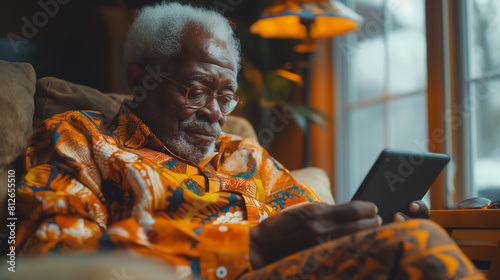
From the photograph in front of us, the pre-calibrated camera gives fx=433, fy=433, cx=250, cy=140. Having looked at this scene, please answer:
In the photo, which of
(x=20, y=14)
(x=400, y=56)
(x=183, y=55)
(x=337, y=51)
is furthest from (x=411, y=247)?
(x=337, y=51)

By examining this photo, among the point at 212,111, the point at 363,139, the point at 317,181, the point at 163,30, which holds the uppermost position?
the point at 163,30

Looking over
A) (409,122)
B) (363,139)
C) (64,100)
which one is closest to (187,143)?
(64,100)

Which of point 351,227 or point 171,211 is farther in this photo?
point 171,211

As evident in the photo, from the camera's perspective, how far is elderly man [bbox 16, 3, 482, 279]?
2.30 feet

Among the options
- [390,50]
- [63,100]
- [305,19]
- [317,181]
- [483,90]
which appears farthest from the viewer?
[390,50]

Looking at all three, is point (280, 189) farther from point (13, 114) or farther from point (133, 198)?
point (13, 114)

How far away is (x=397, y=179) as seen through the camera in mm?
1069

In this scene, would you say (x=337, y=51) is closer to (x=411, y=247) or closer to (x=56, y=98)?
(x=56, y=98)

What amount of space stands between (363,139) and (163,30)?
205 centimetres

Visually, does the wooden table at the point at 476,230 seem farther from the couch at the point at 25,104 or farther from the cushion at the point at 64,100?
the cushion at the point at 64,100

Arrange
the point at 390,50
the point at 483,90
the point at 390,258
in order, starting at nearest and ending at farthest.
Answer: the point at 390,258 < the point at 483,90 < the point at 390,50

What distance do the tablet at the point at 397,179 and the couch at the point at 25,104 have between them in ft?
1.50

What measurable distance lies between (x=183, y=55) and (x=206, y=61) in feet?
0.22

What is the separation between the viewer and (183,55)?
1.22 metres
